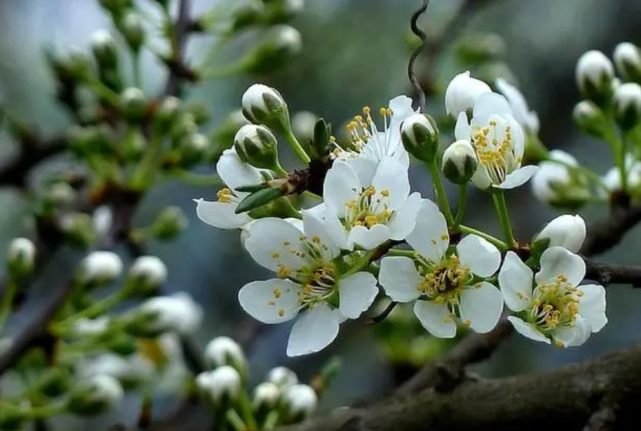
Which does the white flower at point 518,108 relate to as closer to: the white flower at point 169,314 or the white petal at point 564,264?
the white petal at point 564,264

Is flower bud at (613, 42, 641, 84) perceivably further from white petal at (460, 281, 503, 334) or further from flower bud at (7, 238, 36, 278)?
flower bud at (7, 238, 36, 278)

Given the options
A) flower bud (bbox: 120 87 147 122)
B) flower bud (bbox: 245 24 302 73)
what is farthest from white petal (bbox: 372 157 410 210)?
flower bud (bbox: 245 24 302 73)

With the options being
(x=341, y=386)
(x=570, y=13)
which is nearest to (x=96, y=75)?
(x=341, y=386)

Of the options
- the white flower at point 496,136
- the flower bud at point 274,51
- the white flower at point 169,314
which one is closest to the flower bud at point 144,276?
the white flower at point 169,314

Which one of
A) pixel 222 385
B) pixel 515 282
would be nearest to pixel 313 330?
pixel 515 282

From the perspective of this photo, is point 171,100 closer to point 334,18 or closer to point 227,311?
point 227,311

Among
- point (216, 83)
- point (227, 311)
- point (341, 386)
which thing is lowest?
point (341, 386)
